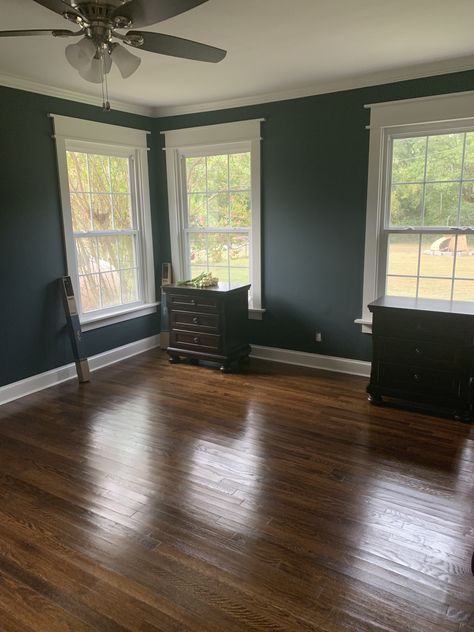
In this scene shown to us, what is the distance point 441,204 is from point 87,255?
126 inches

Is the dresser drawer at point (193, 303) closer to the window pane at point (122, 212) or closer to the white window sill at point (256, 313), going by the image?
the white window sill at point (256, 313)

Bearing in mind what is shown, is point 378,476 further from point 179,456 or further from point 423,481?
point 179,456

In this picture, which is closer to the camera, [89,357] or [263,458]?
[263,458]

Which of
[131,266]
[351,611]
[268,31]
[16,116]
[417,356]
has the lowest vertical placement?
[351,611]

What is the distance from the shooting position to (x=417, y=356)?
3447 mm

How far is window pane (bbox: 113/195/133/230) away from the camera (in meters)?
4.82

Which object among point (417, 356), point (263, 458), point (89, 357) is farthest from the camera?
point (89, 357)

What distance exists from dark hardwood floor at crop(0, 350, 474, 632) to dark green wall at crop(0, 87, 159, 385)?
53 centimetres

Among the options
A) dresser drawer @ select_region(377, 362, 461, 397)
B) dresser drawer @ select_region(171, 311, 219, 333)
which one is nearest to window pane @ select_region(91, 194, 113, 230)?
dresser drawer @ select_region(171, 311, 219, 333)

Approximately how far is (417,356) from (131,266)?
309 centimetres

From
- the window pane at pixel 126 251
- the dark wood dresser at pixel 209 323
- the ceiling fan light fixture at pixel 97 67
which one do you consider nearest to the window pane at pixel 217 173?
the window pane at pixel 126 251

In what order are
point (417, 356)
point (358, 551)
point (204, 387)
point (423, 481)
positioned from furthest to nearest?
1. point (204, 387)
2. point (417, 356)
3. point (423, 481)
4. point (358, 551)

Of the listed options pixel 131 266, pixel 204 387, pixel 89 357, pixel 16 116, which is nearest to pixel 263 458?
pixel 204 387

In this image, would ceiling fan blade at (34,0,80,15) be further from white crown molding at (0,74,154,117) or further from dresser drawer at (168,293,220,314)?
dresser drawer at (168,293,220,314)
